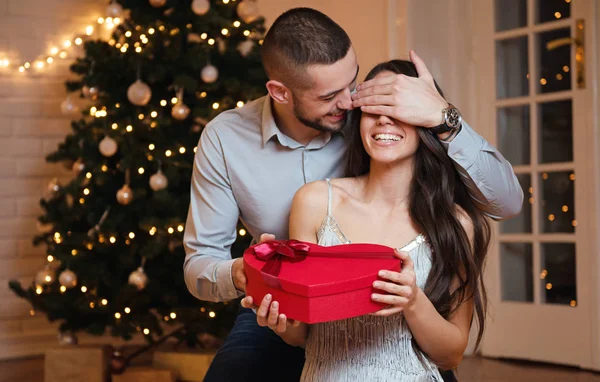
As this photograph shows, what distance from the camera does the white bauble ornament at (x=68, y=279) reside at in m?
3.64

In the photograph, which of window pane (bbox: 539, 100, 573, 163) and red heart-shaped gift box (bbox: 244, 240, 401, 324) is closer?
red heart-shaped gift box (bbox: 244, 240, 401, 324)

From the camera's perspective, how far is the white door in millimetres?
3756

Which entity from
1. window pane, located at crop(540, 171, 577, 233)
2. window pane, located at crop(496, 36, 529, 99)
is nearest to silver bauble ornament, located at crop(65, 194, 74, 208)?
window pane, located at crop(496, 36, 529, 99)

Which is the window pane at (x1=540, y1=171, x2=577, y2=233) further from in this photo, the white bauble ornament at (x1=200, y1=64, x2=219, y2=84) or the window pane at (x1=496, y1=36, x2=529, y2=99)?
the white bauble ornament at (x1=200, y1=64, x2=219, y2=84)

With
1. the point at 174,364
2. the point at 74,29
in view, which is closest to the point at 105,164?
the point at 174,364

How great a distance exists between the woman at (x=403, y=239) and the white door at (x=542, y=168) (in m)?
2.00

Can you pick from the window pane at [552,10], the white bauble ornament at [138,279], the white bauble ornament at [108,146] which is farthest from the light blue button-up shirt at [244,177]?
the window pane at [552,10]

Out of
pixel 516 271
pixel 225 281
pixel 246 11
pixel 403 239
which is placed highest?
pixel 246 11

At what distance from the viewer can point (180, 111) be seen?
140 inches

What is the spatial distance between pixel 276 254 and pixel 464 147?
541 millimetres

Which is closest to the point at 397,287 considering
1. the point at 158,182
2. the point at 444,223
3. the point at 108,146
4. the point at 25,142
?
the point at 444,223

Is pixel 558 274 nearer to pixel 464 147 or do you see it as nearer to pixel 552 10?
pixel 552 10

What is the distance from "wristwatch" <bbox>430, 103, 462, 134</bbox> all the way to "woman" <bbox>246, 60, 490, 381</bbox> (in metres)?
0.05

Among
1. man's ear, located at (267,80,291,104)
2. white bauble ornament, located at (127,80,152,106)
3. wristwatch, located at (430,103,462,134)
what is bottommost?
wristwatch, located at (430,103,462,134)
